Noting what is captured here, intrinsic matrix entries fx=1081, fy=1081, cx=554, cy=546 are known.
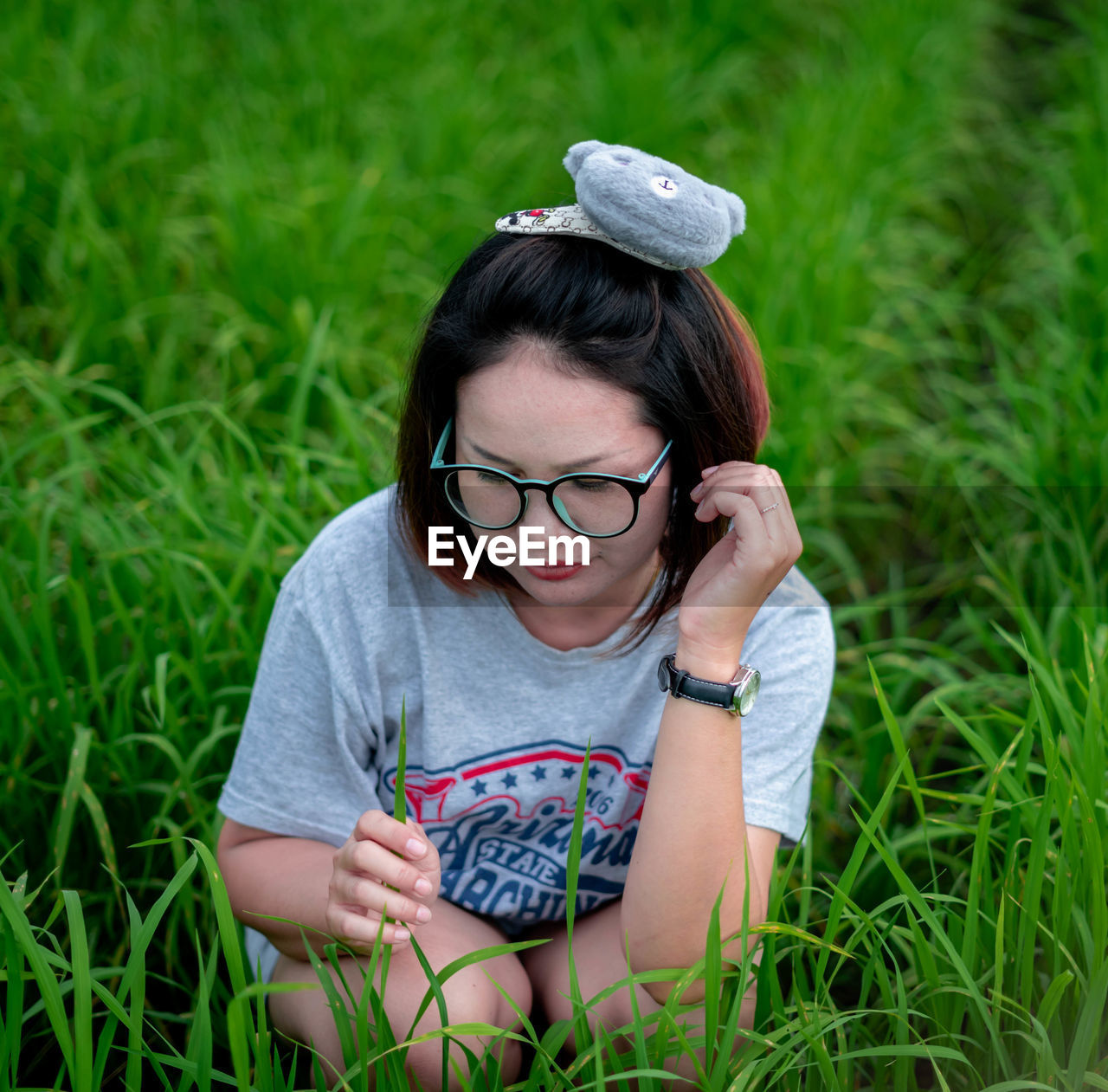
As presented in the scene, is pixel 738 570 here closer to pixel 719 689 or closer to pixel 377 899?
pixel 719 689

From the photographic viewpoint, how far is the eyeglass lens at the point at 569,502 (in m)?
1.18

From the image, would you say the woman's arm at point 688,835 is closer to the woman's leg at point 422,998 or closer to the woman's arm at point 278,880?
the woman's leg at point 422,998

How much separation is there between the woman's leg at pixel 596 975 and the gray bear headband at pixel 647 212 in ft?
2.81

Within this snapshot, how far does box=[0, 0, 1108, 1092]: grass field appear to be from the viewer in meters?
1.30

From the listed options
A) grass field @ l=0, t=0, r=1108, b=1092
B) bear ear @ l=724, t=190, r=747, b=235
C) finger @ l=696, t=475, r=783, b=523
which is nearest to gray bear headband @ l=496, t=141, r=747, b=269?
bear ear @ l=724, t=190, r=747, b=235

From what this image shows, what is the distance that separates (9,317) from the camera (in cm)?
275

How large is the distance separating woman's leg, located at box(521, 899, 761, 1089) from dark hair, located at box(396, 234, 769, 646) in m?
0.43

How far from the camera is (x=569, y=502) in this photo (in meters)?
1.19

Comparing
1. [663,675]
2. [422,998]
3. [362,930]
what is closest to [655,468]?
[663,675]

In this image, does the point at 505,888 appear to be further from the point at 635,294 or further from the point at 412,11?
the point at 412,11

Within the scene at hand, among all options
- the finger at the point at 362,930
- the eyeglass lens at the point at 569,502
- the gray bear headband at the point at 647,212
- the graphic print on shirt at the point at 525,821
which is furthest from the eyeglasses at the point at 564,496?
the finger at the point at 362,930

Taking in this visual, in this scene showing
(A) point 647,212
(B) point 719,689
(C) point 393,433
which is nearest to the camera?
(A) point 647,212

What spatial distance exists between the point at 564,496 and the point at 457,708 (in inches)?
13.4

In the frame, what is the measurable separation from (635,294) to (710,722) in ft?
1.58
